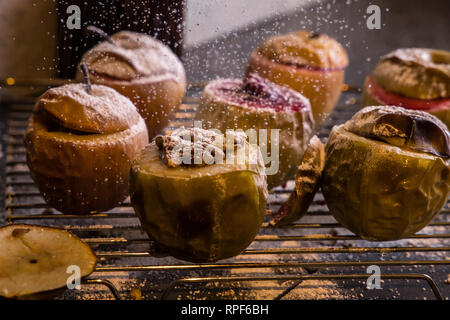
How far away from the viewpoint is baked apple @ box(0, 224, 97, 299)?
89 cm

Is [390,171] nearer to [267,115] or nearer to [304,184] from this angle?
[304,184]

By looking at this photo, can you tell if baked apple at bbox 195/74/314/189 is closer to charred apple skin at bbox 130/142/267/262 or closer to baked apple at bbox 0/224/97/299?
charred apple skin at bbox 130/142/267/262

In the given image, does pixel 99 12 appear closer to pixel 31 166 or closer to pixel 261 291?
pixel 31 166

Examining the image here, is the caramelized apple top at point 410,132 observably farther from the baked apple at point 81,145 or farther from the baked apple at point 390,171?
the baked apple at point 81,145

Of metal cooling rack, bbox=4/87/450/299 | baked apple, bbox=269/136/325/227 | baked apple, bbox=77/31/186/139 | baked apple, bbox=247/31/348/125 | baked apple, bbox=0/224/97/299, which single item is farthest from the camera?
baked apple, bbox=247/31/348/125

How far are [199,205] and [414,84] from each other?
3.03ft

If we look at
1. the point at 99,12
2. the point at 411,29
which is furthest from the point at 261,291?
the point at 411,29

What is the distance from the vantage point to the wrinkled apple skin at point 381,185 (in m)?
1.10

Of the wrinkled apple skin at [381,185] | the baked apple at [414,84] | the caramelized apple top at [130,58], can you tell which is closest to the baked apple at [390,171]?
the wrinkled apple skin at [381,185]

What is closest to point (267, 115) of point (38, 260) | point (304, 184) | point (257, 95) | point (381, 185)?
point (257, 95)

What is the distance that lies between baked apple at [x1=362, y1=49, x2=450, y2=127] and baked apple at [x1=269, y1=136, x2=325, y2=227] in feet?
1.68

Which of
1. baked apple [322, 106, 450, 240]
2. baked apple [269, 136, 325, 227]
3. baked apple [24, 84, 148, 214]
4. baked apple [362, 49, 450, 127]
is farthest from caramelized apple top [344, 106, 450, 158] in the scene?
baked apple [24, 84, 148, 214]

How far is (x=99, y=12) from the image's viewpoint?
1.13 meters

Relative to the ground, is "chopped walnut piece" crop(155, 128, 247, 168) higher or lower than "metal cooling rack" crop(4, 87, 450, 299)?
higher
